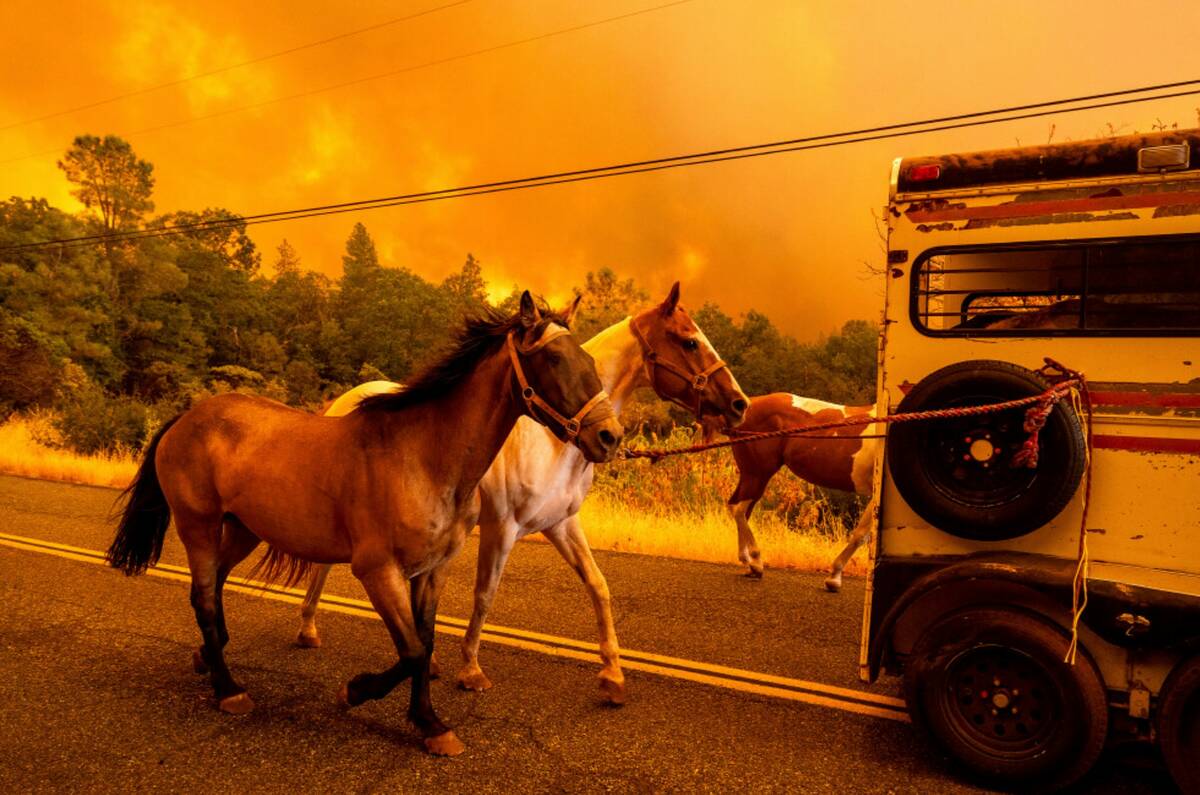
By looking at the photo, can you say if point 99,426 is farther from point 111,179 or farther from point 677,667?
point 111,179

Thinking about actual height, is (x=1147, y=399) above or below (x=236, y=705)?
above

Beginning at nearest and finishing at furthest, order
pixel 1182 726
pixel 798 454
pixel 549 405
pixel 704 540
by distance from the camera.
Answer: pixel 1182 726 < pixel 549 405 < pixel 798 454 < pixel 704 540

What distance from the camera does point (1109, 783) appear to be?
3328 mm

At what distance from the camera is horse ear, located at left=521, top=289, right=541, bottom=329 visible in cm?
359

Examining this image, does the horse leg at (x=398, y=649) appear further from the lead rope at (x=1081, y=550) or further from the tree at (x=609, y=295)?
the tree at (x=609, y=295)

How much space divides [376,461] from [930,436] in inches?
111

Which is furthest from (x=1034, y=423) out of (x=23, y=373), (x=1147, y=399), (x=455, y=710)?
(x=23, y=373)

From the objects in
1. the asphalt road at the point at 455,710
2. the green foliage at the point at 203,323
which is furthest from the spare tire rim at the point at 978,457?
the green foliage at the point at 203,323

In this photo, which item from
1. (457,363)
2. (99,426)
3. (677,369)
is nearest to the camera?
(457,363)

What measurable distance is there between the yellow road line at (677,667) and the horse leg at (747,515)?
7.96 ft

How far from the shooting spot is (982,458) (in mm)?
3559

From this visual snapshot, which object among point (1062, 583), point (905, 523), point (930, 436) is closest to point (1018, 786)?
point (1062, 583)

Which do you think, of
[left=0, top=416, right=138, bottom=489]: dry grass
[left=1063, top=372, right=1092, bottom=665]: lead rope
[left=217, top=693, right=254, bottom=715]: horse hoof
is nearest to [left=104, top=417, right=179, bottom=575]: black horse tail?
[left=217, top=693, right=254, bottom=715]: horse hoof

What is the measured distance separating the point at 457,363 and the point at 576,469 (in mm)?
1111
